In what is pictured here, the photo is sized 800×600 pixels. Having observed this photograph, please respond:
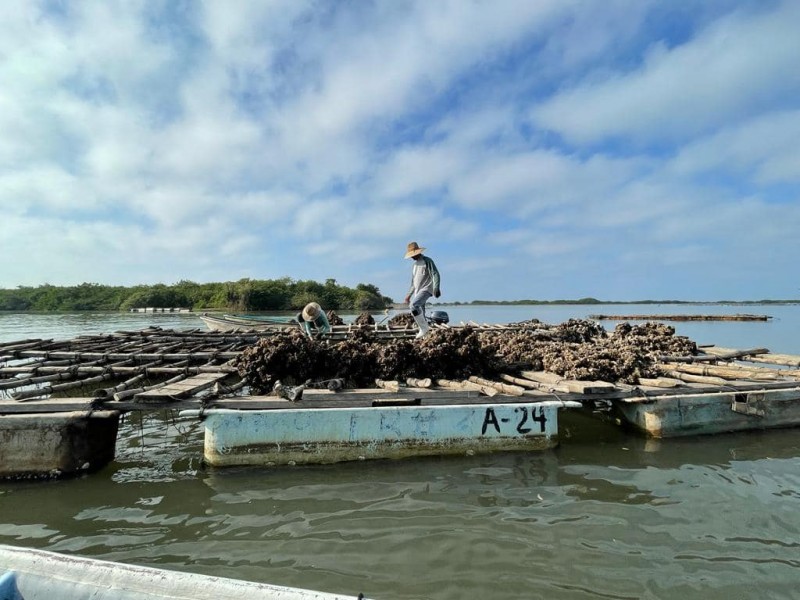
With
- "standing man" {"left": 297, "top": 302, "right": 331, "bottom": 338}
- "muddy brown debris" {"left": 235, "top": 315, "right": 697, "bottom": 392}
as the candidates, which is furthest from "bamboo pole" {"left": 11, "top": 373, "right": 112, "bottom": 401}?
"standing man" {"left": 297, "top": 302, "right": 331, "bottom": 338}

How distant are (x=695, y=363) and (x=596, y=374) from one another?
11.9ft

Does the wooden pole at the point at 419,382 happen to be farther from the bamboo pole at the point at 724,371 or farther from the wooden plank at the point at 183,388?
the bamboo pole at the point at 724,371

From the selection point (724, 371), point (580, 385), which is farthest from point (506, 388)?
point (724, 371)

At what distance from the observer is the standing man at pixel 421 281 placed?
937 centimetres

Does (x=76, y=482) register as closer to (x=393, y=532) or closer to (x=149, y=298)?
(x=393, y=532)

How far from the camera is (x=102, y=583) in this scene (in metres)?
2.06

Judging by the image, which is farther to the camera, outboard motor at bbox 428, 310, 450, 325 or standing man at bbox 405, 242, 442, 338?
outboard motor at bbox 428, 310, 450, 325

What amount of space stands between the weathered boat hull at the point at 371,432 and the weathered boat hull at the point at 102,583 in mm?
3033

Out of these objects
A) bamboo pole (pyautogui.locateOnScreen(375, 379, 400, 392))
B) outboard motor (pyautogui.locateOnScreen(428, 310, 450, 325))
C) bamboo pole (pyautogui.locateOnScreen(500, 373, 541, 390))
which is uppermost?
outboard motor (pyautogui.locateOnScreen(428, 310, 450, 325))

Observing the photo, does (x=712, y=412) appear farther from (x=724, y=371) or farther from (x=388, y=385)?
(x=388, y=385)

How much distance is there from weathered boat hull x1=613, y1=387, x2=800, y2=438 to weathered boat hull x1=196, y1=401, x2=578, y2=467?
1526 mm

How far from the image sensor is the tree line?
211 feet

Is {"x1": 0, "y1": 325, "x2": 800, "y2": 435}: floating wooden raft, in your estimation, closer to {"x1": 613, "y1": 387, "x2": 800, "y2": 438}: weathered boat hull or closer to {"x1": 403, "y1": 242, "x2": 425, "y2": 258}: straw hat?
{"x1": 613, "y1": 387, "x2": 800, "y2": 438}: weathered boat hull

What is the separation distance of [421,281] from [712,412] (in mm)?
5563
